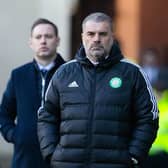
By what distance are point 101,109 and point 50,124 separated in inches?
17.4

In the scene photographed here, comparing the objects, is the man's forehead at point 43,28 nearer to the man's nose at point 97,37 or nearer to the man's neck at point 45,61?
the man's neck at point 45,61

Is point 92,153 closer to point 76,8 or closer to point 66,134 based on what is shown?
point 66,134

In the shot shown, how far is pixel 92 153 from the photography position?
236 inches

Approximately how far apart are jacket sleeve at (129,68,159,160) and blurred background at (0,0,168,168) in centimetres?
466

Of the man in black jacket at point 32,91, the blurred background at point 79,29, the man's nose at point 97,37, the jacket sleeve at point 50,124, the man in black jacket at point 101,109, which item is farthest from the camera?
the blurred background at point 79,29

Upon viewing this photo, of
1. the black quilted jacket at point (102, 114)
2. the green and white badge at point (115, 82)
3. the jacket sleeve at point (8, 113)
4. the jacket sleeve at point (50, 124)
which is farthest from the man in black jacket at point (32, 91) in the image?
the green and white badge at point (115, 82)

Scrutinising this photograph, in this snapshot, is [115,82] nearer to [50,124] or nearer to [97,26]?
[97,26]

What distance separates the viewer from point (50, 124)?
625 cm

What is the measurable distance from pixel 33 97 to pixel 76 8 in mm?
7935

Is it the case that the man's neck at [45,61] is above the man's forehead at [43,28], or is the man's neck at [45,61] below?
below

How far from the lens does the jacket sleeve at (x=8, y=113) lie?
728 cm

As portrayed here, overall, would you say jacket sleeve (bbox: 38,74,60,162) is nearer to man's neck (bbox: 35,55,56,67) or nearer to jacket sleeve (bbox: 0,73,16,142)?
man's neck (bbox: 35,55,56,67)

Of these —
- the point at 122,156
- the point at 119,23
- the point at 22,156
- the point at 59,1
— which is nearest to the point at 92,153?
the point at 122,156

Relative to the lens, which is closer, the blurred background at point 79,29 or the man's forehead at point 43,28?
the man's forehead at point 43,28
